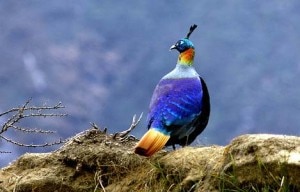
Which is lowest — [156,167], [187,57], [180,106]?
[156,167]

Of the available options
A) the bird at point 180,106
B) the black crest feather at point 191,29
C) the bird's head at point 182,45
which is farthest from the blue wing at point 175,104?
the black crest feather at point 191,29

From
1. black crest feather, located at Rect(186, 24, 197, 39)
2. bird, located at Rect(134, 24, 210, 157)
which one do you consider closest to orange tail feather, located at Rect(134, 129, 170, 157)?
bird, located at Rect(134, 24, 210, 157)

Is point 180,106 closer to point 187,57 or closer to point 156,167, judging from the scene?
point 187,57

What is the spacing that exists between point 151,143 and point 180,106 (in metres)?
0.56

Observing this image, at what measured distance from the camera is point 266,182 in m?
5.11

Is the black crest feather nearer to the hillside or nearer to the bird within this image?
the bird

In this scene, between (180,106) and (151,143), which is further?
(180,106)

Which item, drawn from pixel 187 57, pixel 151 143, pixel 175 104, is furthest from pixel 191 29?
pixel 151 143

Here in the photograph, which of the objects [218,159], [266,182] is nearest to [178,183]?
[218,159]

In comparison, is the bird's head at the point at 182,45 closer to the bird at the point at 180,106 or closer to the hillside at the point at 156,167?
the bird at the point at 180,106

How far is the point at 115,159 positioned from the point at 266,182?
156 cm

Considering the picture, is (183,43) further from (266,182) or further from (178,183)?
(266,182)

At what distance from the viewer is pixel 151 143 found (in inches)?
236

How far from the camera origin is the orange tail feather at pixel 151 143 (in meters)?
5.90
